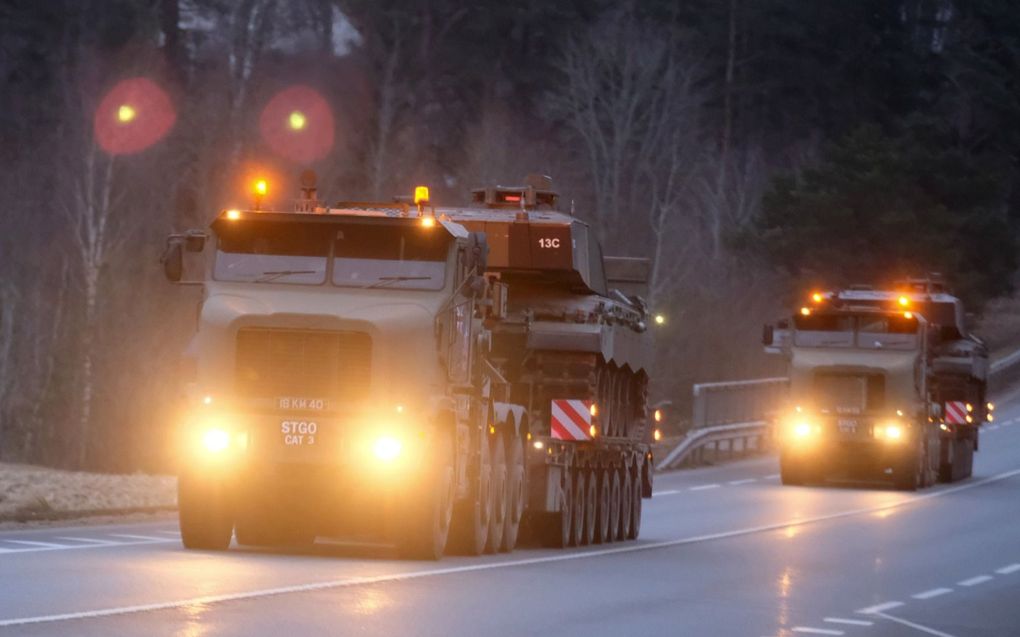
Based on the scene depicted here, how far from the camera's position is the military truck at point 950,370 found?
44312 mm

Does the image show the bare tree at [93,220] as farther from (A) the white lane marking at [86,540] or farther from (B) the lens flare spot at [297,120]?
(A) the white lane marking at [86,540]

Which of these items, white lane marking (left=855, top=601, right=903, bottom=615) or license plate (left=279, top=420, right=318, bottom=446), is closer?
white lane marking (left=855, top=601, right=903, bottom=615)

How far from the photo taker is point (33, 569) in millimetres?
17141

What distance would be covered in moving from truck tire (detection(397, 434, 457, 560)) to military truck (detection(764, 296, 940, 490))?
21.1m

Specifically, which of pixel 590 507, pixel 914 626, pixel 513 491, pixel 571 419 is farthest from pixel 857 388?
pixel 914 626

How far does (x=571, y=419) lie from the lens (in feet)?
80.7

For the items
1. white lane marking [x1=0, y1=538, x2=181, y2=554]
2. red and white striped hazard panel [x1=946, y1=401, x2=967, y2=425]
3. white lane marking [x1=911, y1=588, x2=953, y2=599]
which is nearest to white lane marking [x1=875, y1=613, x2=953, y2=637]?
white lane marking [x1=911, y1=588, x2=953, y2=599]

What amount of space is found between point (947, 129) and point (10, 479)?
6493 centimetres

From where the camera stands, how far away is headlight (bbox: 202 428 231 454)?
19.6 m

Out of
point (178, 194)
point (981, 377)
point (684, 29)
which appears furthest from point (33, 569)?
point (684, 29)

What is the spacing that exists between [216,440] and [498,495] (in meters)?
3.68

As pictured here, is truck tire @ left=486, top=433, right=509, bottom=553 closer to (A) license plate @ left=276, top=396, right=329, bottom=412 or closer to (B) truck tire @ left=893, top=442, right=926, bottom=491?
(A) license plate @ left=276, top=396, right=329, bottom=412

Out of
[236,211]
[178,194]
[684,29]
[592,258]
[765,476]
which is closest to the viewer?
[236,211]

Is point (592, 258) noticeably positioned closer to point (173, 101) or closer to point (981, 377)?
point (981, 377)
